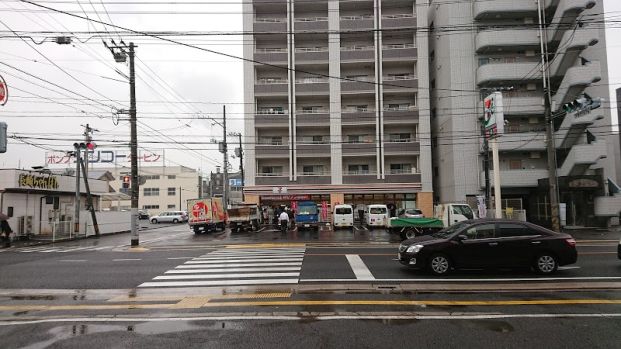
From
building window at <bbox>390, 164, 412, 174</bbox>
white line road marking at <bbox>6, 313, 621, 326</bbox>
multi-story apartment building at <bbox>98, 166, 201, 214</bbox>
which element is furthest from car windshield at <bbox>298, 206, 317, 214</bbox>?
multi-story apartment building at <bbox>98, 166, 201, 214</bbox>

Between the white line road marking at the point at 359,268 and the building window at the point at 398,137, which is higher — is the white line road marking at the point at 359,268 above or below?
below

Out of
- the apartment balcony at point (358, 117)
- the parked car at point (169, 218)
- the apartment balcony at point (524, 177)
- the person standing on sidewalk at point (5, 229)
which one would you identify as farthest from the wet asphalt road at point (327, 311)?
the parked car at point (169, 218)

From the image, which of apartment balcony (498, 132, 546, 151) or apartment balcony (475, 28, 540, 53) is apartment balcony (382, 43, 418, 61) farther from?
apartment balcony (498, 132, 546, 151)

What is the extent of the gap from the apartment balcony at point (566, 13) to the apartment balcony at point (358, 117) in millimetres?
16745

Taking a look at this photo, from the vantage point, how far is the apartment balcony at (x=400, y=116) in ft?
139

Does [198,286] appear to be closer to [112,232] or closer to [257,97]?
[112,232]

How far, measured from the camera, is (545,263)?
35.8 feet

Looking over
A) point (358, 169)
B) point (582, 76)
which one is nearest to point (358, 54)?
point (358, 169)

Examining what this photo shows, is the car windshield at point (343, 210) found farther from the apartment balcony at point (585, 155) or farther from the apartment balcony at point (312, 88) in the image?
the apartment balcony at point (585, 155)

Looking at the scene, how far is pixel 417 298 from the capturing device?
831 centimetres

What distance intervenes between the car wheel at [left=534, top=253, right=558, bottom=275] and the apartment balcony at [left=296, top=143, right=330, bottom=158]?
107 feet

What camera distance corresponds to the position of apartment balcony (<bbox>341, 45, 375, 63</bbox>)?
141 ft

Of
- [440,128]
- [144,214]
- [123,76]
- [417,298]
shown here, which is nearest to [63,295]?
[417,298]

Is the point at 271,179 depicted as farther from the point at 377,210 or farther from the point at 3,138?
the point at 3,138
